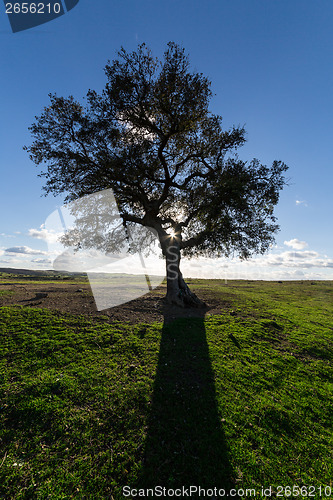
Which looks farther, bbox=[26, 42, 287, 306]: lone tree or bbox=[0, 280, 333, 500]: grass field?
bbox=[26, 42, 287, 306]: lone tree

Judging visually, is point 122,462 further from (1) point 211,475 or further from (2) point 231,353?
(2) point 231,353

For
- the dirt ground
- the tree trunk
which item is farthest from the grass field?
the tree trunk

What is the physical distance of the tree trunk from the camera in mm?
16953

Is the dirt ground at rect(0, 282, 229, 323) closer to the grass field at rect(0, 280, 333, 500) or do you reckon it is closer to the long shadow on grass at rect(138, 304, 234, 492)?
the grass field at rect(0, 280, 333, 500)

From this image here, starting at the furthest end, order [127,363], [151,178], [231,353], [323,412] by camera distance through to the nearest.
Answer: [151,178]
[231,353]
[127,363]
[323,412]

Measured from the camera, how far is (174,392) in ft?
22.7

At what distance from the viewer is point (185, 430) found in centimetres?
555

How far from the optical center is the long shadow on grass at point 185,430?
14.6 ft

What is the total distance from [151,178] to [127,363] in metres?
13.6

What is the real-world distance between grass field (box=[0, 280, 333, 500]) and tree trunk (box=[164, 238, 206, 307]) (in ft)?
19.0

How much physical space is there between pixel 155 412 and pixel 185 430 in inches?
40.5

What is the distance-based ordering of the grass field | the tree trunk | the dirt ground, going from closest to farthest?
the grass field
the dirt ground
the tree trunk

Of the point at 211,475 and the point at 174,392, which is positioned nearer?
the point at 211,475

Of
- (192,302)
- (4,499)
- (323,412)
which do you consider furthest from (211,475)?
(192,302)
